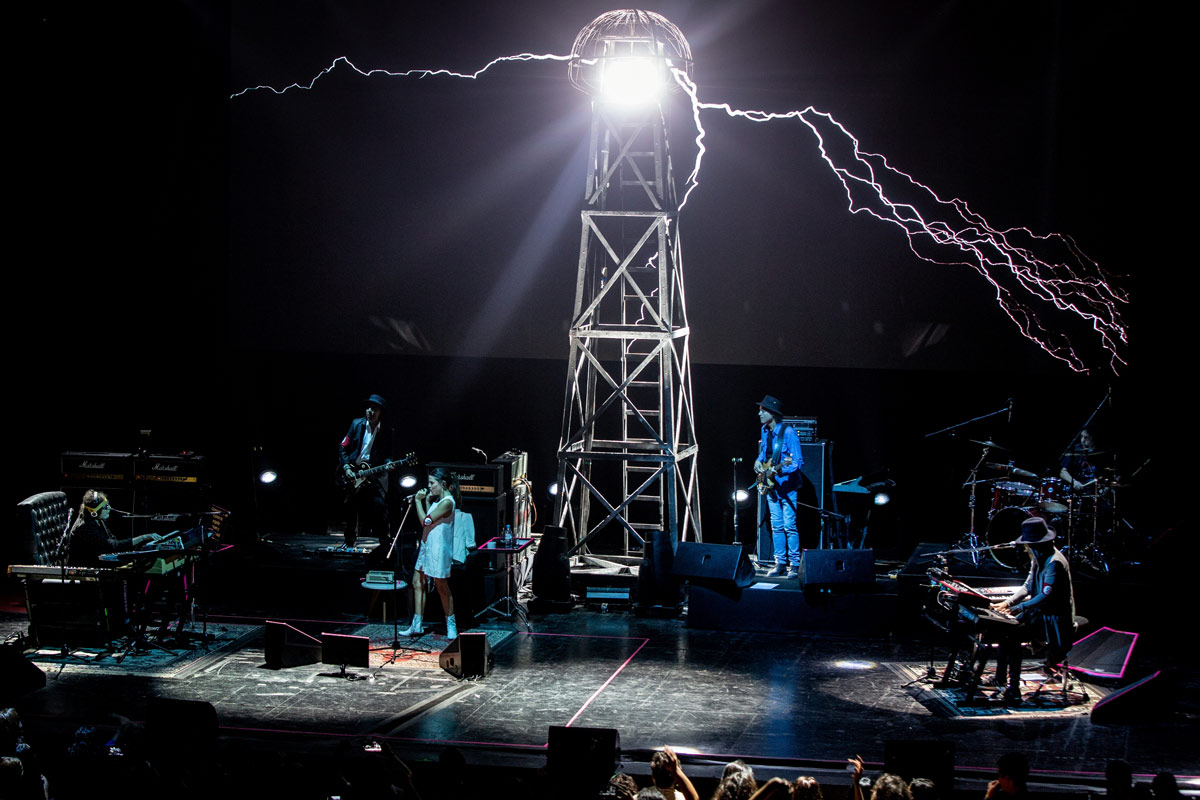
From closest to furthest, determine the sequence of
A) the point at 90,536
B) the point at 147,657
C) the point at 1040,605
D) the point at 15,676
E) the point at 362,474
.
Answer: the point at 1040,605 → the point at 15,676 → the point at 147,657 → the point at 90,536 → the point at 362,474

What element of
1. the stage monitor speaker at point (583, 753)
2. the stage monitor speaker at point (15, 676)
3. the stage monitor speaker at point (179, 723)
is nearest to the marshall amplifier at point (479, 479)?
the stage monitor speaker at point (15, 676)

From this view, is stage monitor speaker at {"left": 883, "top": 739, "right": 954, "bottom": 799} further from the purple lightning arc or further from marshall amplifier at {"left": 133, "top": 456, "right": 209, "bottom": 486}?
marshall amplifier at {"left": 133, "top": 456, "right": 209, "bottom": 486}

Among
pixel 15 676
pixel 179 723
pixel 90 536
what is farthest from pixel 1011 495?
pixel 15 676

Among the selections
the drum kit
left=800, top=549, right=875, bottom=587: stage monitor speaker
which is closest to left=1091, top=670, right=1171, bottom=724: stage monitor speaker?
left=800, top=549, right=875, bottom=587: stage monitor speaker

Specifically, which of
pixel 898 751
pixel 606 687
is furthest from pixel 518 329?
pixel 898 751

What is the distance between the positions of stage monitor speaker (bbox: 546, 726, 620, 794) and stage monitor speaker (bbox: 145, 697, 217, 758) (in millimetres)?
1907

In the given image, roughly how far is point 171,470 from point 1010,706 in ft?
32.1

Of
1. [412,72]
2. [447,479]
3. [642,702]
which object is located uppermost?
[412,72]

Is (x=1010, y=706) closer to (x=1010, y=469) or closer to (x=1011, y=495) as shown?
(x=1010, y=469)

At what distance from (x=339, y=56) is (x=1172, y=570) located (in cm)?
1165

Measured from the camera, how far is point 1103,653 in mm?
9742

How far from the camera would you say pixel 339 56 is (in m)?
14.4

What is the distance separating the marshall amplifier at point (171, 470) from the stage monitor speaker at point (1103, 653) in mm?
9772

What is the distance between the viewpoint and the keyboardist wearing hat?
1031cm
